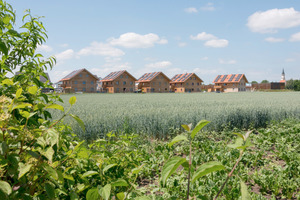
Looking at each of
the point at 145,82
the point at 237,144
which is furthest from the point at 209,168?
the point at 145,82

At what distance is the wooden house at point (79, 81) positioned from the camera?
173ft

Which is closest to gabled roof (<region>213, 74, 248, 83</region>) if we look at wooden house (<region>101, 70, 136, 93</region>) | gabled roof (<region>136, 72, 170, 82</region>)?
gabled roof (<region>136, 72, 170, 82</region>)

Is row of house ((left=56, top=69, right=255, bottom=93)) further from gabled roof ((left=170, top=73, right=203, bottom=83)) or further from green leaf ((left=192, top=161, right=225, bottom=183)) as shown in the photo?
green leaf ((left=192, top=161, right=225, bottom=183))

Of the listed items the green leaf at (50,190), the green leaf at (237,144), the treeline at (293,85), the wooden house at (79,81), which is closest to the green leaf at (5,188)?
the green leaf at (50,190)

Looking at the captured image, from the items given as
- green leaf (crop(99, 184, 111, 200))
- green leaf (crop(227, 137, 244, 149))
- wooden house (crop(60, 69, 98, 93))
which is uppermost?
wooden house (crop(60, 69, 98, 93))

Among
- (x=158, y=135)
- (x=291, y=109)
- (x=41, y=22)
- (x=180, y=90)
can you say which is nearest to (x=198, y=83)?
(x=180, y=90)

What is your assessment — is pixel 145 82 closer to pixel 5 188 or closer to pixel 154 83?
pixel 154 83

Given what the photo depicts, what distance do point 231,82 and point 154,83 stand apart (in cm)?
2530

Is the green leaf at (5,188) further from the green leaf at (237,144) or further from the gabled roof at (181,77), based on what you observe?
the gabled roof at (181,77)

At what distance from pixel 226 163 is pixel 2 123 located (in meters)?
3.66

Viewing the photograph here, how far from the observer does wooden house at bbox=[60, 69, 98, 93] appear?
173 feet

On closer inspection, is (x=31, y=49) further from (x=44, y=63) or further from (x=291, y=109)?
(x=291, y=109)

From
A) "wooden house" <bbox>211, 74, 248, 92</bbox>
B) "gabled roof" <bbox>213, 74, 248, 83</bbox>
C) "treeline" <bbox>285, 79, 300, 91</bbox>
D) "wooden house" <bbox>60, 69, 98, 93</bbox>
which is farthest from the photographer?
"wooden house" <bbox>211, 74, 248, 92</bbox>

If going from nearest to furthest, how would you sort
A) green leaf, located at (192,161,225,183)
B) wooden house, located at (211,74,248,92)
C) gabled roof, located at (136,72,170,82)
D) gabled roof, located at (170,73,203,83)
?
green leaf, located at (192,161,225,183) < gabled roof, located at (136,72,170,82) < wooden house, located at (211,74,248,92) < gabled roof, located at (170,73,203,83)
